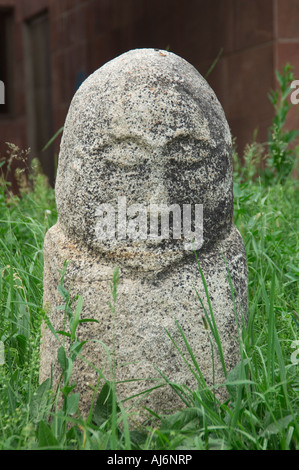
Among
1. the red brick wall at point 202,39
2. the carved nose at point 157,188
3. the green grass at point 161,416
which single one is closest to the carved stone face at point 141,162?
the carved nose at point 157,188

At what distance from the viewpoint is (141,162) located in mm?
2143

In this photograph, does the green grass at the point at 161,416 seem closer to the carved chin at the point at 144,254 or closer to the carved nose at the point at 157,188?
the carved chin at the point at 144,254

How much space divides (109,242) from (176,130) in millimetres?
442

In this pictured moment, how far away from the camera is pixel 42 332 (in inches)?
93.2

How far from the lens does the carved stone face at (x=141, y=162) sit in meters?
2.14

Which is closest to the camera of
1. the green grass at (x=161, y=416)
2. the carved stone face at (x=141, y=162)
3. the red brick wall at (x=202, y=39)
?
the green grass at (x=161, y=416)

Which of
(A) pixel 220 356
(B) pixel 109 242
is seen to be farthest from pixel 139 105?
(A) pixel 220 356

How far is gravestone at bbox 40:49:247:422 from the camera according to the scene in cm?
214

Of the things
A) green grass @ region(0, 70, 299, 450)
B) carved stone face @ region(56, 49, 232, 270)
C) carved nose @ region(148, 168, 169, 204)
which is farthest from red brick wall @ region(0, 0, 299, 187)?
green grass @ region(0, 70, 299, 450)

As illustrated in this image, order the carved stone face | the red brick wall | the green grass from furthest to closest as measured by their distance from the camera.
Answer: the red brick wall → the carved stone face → the green grass

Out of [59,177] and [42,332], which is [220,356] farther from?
[59,177]

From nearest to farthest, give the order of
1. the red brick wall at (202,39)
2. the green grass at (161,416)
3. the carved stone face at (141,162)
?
1. the green grass at (161,416)
2. the carved stone face at (141,162)
3. the red brick wall at (202,39)

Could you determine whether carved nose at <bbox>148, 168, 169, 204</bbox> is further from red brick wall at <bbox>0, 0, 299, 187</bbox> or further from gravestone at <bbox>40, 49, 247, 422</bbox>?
red brick wall at <bbox>0, 0, 299, 187</bbox>
